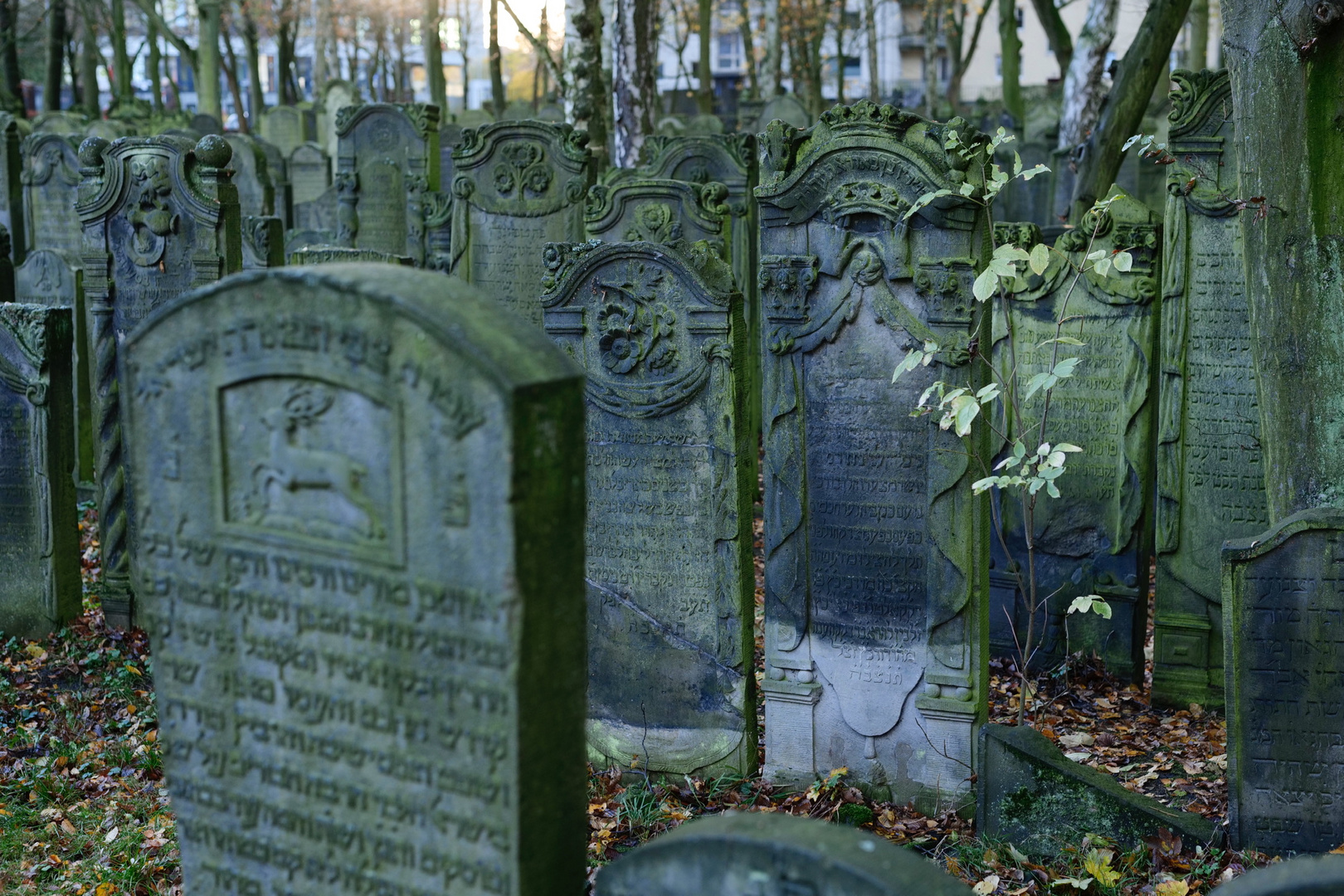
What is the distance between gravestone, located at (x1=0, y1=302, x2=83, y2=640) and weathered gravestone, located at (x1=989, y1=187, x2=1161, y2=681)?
5.09 metres

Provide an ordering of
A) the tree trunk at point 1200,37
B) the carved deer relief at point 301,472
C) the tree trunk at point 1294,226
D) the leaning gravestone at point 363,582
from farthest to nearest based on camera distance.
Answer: the tree trunk at point 1200,37, the tree trunk at point 1294,226, the carved deer relief at point 301,472, the leaning gravestone at point 363,582

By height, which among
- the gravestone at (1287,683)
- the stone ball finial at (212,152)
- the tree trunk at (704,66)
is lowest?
the gravestone at (1287,683)

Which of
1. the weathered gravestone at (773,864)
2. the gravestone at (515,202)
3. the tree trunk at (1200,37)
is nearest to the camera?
the weathered gravestone at (773,864)

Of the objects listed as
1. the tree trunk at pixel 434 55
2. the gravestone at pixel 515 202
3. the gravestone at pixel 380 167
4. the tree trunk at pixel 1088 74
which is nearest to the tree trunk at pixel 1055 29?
the tree trunk at pixel 1088 74

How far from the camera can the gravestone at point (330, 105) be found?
2708 centimetres

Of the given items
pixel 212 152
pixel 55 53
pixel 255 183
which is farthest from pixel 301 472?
pixel 55 53

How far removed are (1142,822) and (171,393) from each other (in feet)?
11.9

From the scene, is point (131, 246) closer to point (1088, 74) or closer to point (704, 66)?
point (1088, 74)

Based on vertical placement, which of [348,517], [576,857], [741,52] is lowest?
[576,857]

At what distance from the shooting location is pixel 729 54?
67.1m

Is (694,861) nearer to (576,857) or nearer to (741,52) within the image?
(576,857)

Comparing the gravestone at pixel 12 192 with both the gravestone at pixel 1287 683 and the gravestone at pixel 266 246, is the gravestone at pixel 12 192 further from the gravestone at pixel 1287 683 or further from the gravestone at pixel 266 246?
the gravestone at pixel 1287 683

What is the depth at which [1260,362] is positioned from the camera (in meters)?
5.23

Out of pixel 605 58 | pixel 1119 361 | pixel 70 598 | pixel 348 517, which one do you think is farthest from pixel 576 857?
pixel 605 58
